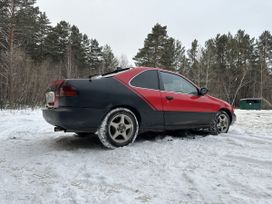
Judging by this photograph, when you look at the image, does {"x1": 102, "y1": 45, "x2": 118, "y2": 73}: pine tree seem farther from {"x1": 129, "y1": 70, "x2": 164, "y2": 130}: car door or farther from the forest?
{"x1": 129, "y1": 70, "x2": 164, "y2": 130}: car door

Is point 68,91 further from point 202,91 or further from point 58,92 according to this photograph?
point 202,91

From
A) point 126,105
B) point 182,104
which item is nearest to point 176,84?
point 182,104

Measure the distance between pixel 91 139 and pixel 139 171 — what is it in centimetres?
213

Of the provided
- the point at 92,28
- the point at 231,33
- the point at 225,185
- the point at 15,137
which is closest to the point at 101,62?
the point at 92,28

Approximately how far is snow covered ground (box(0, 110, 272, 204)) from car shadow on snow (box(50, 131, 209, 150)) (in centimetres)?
2

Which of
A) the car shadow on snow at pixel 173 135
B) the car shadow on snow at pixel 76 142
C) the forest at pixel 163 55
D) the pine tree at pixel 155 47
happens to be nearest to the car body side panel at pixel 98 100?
the car shadow on snow at pixel 76 142

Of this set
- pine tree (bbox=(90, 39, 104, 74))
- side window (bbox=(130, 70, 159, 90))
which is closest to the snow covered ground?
side window (bbox=(130, 70, 159, 90))

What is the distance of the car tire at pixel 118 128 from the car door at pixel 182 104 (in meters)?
0.77

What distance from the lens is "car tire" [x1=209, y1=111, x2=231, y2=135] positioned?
5.92 meters

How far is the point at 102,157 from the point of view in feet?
12.9

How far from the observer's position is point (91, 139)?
5285mm

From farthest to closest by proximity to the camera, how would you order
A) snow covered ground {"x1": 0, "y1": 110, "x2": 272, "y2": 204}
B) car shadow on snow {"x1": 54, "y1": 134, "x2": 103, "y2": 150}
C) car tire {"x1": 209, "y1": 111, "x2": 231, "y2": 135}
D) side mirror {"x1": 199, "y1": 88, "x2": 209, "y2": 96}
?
car tire {"x1": 209, "y1": 111, "x2": 231, "y2": 135} < side mirror {"x1": 199, "y1": 88, "x2": 209, "y2": 96} < car shadow on snow {"x1": 54, "y1": 134, "x2": 103, "y2": 150} < snow covered ground {"x1": 0, "y1": 110, "x2": 272, "y2": 204}

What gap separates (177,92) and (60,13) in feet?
127

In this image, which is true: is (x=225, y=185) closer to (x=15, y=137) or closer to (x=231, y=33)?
(x=15, y=137)
